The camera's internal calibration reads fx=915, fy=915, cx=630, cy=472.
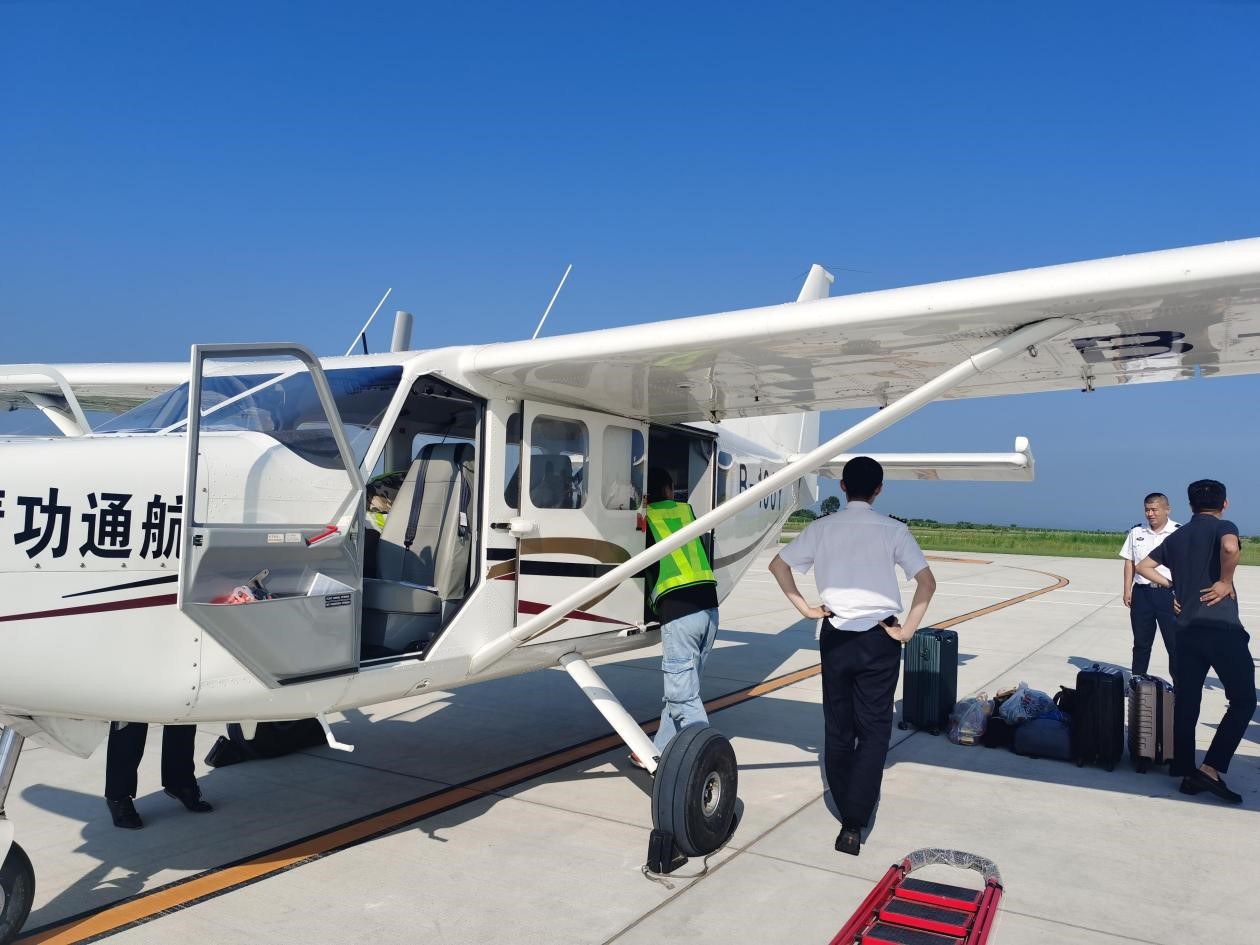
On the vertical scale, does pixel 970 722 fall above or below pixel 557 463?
below

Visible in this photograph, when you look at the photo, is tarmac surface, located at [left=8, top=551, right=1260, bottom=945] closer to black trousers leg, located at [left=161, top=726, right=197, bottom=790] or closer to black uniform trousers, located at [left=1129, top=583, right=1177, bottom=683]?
black trousers leg, located at [left=161, top=726, right=197, bottom=790]

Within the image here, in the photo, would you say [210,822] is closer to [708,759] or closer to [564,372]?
[708,759]

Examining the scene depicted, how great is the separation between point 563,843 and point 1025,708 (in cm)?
371

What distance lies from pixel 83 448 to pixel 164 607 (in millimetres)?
632

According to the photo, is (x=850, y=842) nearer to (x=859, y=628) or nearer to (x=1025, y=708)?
(x=859, y=628)

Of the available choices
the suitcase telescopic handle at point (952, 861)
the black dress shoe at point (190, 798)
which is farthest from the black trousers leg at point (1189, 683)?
the black dress shoe at point (190, 798)

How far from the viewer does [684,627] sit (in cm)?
526

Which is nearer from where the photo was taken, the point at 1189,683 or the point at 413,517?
the point at 413,517

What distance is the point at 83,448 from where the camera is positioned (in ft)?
10.6

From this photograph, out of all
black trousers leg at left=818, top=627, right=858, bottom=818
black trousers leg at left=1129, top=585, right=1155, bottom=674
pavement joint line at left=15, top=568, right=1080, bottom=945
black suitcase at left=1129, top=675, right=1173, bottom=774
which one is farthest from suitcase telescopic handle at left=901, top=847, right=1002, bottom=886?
black trousers leg at left=1129, top=585, right=1155, bottom=674

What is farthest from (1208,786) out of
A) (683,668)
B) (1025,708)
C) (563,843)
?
(563,843)

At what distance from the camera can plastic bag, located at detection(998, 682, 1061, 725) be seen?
251 inches

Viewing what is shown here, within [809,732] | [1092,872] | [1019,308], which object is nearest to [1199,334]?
[1019,308]

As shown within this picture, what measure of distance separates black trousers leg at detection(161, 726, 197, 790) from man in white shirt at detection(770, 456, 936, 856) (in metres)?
3.22
